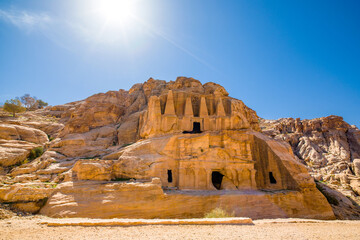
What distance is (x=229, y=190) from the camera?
957 inches

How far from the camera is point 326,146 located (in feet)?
206

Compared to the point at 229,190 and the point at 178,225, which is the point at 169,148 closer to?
the point at 229,190

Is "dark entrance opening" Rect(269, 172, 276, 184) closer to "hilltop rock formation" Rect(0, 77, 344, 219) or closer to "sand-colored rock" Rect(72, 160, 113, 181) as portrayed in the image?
"hilltop rock formation" Rect(0, 77, 344, 219)

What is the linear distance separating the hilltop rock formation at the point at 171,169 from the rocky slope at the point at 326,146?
24.1 meters

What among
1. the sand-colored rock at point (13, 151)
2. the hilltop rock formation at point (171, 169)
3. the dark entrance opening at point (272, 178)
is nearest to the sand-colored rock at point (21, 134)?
the hilltop rock formation at point (171, 169)

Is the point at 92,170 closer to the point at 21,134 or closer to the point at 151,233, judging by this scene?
the point at 151,233

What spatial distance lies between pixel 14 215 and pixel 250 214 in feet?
67.2

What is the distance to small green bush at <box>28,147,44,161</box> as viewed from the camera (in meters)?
30.2

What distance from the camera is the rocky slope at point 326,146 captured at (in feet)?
164

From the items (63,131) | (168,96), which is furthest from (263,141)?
(63,131)

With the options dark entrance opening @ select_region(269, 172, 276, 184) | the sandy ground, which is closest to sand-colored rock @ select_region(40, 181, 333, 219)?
dark entrance opening @ select_region(269, 172, 276, 184)

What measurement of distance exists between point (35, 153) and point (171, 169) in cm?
1950

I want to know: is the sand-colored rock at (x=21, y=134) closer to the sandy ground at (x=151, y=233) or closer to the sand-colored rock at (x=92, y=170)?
the sand-colored rock at (x=92, y=170)

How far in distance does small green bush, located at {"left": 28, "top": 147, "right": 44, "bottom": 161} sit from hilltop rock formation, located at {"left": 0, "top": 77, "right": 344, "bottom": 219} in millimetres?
1469
